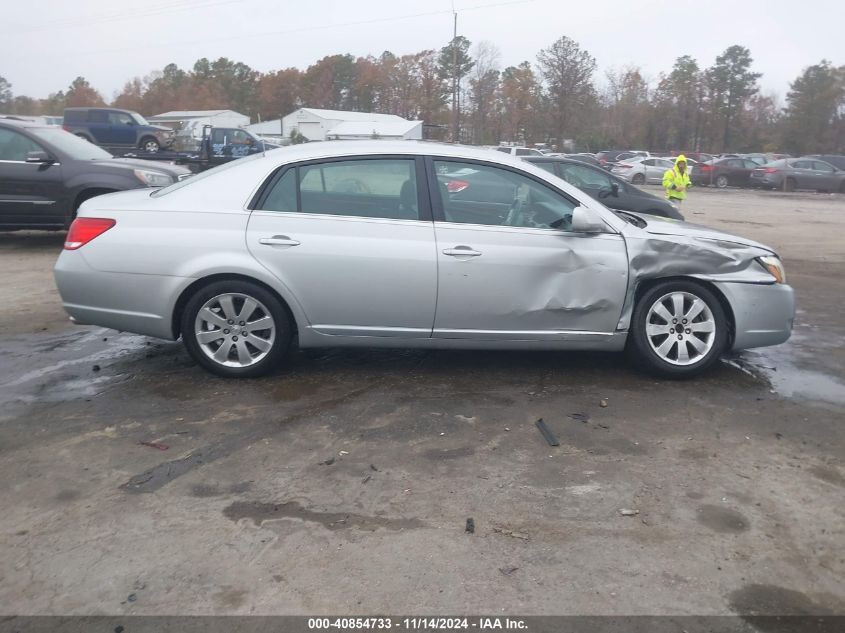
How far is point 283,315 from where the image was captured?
5.19 meters

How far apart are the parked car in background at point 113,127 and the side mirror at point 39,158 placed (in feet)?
74.4

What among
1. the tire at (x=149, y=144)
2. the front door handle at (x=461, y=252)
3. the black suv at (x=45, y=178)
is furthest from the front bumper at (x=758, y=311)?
the tire at (x=149, y=144)

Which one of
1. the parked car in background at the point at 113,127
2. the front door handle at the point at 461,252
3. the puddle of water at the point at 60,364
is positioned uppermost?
the parked car in background at the point at 113,127

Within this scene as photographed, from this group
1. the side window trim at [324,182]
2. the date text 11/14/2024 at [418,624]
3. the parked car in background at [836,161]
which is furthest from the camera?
the parked car in background at [836,161]

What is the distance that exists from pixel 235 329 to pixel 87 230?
1.25 meters

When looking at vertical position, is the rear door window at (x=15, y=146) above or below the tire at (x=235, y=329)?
above

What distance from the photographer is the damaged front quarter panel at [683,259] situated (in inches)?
207

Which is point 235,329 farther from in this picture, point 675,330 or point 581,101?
point 581,101

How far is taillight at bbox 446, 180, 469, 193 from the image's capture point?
530cm

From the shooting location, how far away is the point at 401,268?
5.10 m

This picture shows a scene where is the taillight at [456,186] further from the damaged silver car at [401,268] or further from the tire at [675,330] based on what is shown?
the tire at [675,330]

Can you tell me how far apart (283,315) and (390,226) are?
938 mm

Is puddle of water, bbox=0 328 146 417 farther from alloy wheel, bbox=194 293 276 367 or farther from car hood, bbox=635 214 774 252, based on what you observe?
car hood, bbox=635 214 774 252

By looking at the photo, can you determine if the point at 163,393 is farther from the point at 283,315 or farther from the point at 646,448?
the point at 646,448
